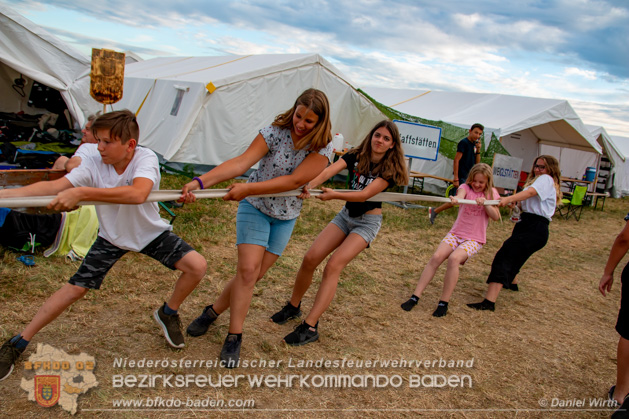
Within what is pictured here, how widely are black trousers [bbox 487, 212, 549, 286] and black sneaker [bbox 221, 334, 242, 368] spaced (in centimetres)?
308

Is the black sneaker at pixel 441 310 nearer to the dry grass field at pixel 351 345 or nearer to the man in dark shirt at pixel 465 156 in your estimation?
the dry grass field at pixel 351 345

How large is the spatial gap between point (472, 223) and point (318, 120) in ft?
8.57

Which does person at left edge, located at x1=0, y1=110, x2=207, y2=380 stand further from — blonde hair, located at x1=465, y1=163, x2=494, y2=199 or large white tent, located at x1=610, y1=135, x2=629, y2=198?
large white tent, located at x1=610, y1=135, x2=629, y2=198

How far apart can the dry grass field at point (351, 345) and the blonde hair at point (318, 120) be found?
1.59 metres

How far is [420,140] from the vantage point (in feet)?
36.8

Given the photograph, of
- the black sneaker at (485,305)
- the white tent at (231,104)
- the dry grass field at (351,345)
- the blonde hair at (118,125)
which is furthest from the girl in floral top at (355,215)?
the white tent at (231,104)

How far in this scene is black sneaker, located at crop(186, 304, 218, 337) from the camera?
11.5 ft

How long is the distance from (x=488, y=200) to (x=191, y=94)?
8029 millimetres

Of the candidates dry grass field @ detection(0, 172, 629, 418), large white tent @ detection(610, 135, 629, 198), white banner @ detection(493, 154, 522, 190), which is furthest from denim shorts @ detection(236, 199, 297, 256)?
large white tent @ detection(610, 135, 629, 198)

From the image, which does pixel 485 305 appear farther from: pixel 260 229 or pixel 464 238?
pixel 260 229

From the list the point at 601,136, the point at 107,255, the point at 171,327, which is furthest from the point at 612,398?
the point at 601,136

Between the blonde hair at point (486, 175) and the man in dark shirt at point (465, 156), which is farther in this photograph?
the man in dark shirt at point (465, 156)

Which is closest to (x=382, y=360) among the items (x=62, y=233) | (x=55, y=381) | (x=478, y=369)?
(x=478, y=369)

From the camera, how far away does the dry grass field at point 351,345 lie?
2908 millimetres
